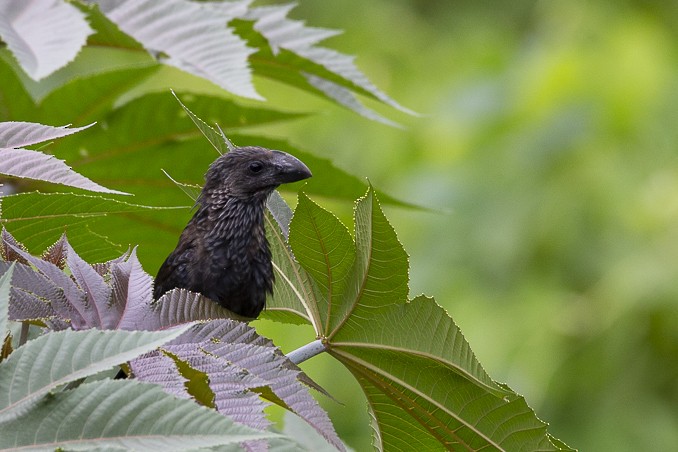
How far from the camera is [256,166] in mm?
1379

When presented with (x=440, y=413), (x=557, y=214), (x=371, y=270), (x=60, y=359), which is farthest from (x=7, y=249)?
(x=557, y=214)

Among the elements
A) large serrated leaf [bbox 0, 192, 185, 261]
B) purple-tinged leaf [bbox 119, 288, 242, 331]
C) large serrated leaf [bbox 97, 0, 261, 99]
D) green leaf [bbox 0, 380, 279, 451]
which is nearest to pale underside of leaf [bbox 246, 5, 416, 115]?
large serrated leaf [bbox 97, 0, 261, 99]

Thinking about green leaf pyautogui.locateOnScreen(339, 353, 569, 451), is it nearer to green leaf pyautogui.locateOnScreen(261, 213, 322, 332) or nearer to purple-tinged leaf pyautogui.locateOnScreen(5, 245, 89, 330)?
green leaf pyautogui.locateOnScreen(261, 213, 322, 332)

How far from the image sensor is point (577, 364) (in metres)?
3.79

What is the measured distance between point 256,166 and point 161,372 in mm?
685

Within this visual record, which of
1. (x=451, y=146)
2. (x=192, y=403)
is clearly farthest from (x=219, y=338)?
(x=451, y=146)

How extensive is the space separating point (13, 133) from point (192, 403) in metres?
0.30

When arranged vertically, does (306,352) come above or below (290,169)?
below

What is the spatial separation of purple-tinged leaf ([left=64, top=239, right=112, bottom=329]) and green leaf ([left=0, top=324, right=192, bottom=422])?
0.13 m

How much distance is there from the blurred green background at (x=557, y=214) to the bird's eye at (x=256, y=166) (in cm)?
160

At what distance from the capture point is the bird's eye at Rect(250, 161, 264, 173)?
1374 millimetres

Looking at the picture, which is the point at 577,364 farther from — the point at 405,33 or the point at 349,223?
the point at 405,33

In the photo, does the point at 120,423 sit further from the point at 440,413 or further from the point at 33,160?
the point at 440,413

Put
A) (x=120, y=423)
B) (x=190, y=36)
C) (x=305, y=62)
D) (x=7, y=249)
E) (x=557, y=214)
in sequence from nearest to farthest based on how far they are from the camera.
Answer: (x=120, y=423) → (x=7, y=249) → (x=190, y=36) → (x=305, y=62) → (x=557, y=214)
